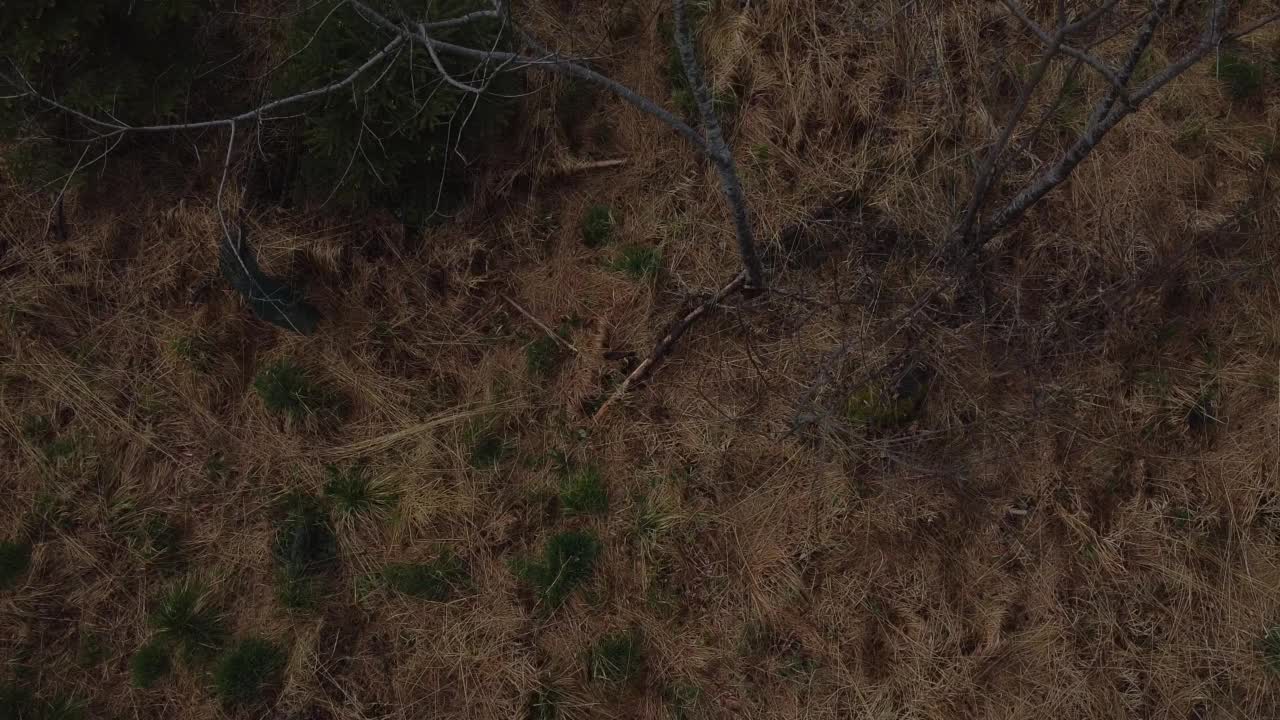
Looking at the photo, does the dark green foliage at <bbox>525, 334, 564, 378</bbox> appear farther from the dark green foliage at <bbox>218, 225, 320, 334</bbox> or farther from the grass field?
the dark green foliage at <bbox>218, 225, 320, 334</bbox>

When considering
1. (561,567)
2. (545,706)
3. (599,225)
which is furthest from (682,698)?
(599,225)

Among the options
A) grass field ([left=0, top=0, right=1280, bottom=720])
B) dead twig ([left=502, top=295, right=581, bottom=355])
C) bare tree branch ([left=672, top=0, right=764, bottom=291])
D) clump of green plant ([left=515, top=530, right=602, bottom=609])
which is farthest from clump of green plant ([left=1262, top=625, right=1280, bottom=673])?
dead twig ([left=502, top=295, right=581, bottom=355])

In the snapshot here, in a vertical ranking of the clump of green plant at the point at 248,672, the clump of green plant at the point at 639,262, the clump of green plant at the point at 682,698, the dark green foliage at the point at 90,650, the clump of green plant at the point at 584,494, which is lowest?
the dark green foliage at the point at 90,650

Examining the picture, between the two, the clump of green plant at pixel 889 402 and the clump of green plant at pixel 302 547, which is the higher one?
the clump of green plant at pixel 889 402

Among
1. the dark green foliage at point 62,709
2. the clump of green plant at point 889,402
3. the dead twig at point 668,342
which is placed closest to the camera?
the clump of green plant at point 889,402

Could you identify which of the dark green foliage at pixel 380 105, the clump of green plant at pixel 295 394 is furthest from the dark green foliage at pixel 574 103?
the clump of green plant at pixel 295 394

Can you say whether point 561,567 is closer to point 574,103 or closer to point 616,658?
point 616,658

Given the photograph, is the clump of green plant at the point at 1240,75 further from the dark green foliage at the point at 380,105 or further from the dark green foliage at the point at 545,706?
the dark green foliage at the point at 545,706
